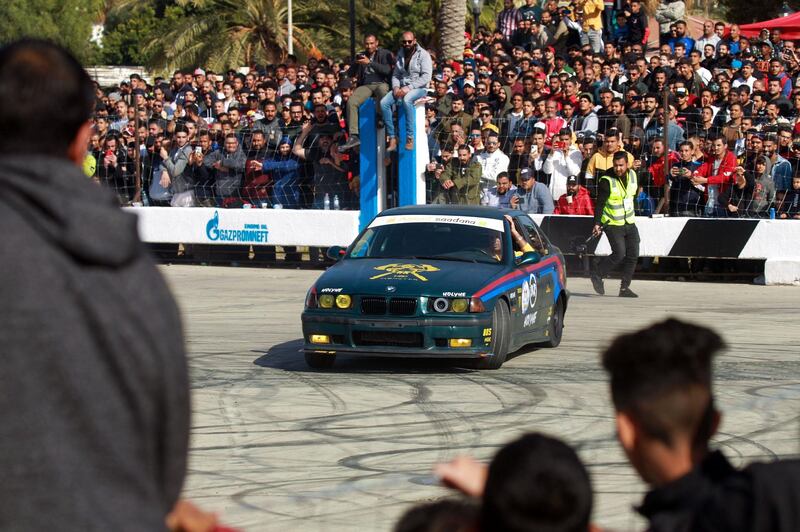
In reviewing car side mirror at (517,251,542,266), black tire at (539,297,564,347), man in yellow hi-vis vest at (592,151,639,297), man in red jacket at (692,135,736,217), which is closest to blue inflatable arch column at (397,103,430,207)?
man in yellow hi-vis vest at (592,151,639,297)

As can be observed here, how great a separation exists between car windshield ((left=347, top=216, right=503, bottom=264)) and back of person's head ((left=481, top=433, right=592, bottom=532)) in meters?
9.76

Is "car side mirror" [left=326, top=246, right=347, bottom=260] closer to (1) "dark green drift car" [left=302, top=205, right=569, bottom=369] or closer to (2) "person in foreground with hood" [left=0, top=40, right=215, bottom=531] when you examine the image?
(1) "dark green drift car" [left=302, top=205, right=569, bottom=369]

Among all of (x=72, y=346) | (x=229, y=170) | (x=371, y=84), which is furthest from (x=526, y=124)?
(x=72, y=346)

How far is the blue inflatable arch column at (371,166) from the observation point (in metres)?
20.9

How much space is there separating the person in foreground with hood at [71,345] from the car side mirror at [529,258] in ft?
32.0

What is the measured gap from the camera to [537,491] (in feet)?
7.29

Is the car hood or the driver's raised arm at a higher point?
the driver's raised arm

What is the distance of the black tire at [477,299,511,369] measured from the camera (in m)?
11.2

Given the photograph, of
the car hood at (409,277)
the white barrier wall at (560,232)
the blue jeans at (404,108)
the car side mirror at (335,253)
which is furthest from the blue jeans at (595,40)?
the car hood at (409,277)

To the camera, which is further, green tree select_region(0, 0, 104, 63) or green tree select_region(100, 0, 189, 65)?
green tree select_region(100, 0, 189, 65)

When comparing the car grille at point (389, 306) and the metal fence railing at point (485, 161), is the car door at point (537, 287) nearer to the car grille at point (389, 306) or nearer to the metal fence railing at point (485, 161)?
the car grille at point (389, 306)

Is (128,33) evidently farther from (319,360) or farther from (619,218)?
(319,360)

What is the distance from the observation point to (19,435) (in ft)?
7.51

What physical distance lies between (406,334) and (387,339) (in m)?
0.18
